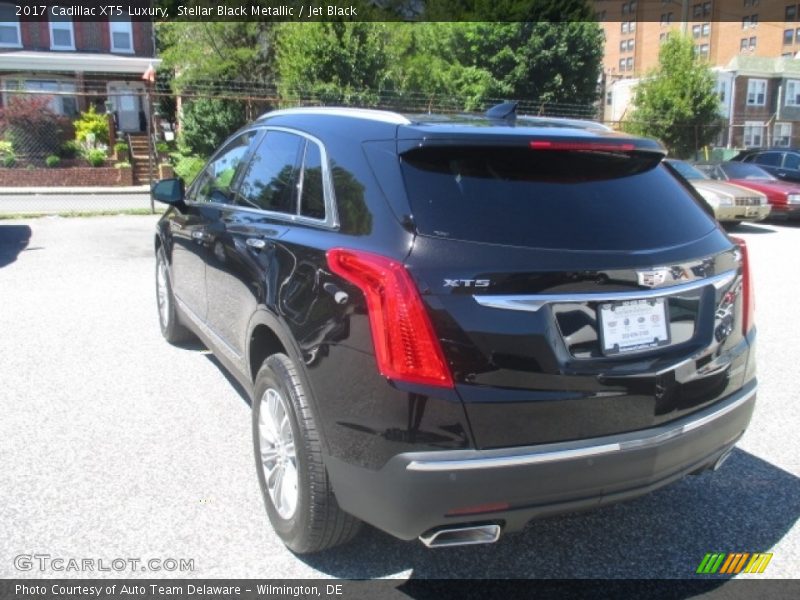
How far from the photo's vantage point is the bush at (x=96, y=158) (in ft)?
72.0

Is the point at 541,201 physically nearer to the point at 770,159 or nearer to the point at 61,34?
the point at 770,159

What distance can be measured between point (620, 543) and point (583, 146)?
67.2 inches

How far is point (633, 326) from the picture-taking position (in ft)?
8.23

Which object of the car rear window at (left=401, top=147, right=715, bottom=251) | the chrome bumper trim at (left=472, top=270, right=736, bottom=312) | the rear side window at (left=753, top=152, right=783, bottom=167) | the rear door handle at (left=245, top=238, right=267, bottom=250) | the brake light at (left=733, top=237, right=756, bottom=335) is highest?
→ the car rear window at (left=401, top=147, right=715, bottom=251)

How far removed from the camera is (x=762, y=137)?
5141cm

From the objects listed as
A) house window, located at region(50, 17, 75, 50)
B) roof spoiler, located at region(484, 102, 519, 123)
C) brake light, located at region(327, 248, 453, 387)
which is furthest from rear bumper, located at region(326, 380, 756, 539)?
house window, located at region(50, 17, 75, 50)

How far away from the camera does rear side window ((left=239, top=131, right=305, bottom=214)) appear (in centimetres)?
333

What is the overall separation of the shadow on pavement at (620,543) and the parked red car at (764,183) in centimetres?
1322

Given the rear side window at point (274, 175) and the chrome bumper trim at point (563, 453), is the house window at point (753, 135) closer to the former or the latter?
the rear side window at point (274, 175)

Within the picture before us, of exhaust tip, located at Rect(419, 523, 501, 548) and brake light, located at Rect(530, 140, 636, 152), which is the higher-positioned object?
brake light, located at Rect(530, 140, 636, 152)

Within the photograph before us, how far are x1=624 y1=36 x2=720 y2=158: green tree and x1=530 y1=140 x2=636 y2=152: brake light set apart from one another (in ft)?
97.2

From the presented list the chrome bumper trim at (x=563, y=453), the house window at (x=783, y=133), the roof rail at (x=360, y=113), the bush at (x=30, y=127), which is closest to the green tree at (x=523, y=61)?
the bush at (x=30, y=127)

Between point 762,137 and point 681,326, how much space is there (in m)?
56.0

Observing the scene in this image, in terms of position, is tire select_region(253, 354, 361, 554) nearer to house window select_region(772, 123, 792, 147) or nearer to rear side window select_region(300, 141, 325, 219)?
rear side window select_region(300, 141, 325, 219)
